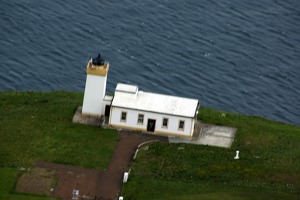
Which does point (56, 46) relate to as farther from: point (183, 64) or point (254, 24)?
point (254, 24)

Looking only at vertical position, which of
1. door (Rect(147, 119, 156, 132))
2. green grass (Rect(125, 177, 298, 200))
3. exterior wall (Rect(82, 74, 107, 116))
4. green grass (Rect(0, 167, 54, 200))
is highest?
exterior wall (Rect(82, 74, 107, 116))

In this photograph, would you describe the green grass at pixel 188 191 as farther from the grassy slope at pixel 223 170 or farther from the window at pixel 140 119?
the window at pixel 140 119

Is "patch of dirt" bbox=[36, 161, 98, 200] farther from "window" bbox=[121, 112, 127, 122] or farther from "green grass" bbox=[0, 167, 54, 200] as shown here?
"window" bbox=[121, 112, 127, 122]

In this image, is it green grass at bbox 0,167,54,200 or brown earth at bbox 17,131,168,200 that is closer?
green grass at bbox 0,167,54,200

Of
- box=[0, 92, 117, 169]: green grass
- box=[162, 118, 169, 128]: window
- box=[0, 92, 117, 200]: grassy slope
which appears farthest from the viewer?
box=[162, 118, 169, 128]: window

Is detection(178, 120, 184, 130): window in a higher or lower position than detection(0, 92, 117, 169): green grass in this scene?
higher

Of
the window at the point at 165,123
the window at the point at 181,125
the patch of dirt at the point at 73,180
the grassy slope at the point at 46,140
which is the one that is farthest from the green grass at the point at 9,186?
the window at the point at 181,125

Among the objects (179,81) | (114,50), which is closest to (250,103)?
(179,81)

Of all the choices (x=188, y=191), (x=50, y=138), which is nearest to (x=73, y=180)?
(x=50, y=138)

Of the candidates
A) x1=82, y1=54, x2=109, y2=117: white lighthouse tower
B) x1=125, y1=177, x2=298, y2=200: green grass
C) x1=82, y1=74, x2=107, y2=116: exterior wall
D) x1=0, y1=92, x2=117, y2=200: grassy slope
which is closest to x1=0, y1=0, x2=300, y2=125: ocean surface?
x1=0, y1=92, x2=117, y2=200: grassy slope
